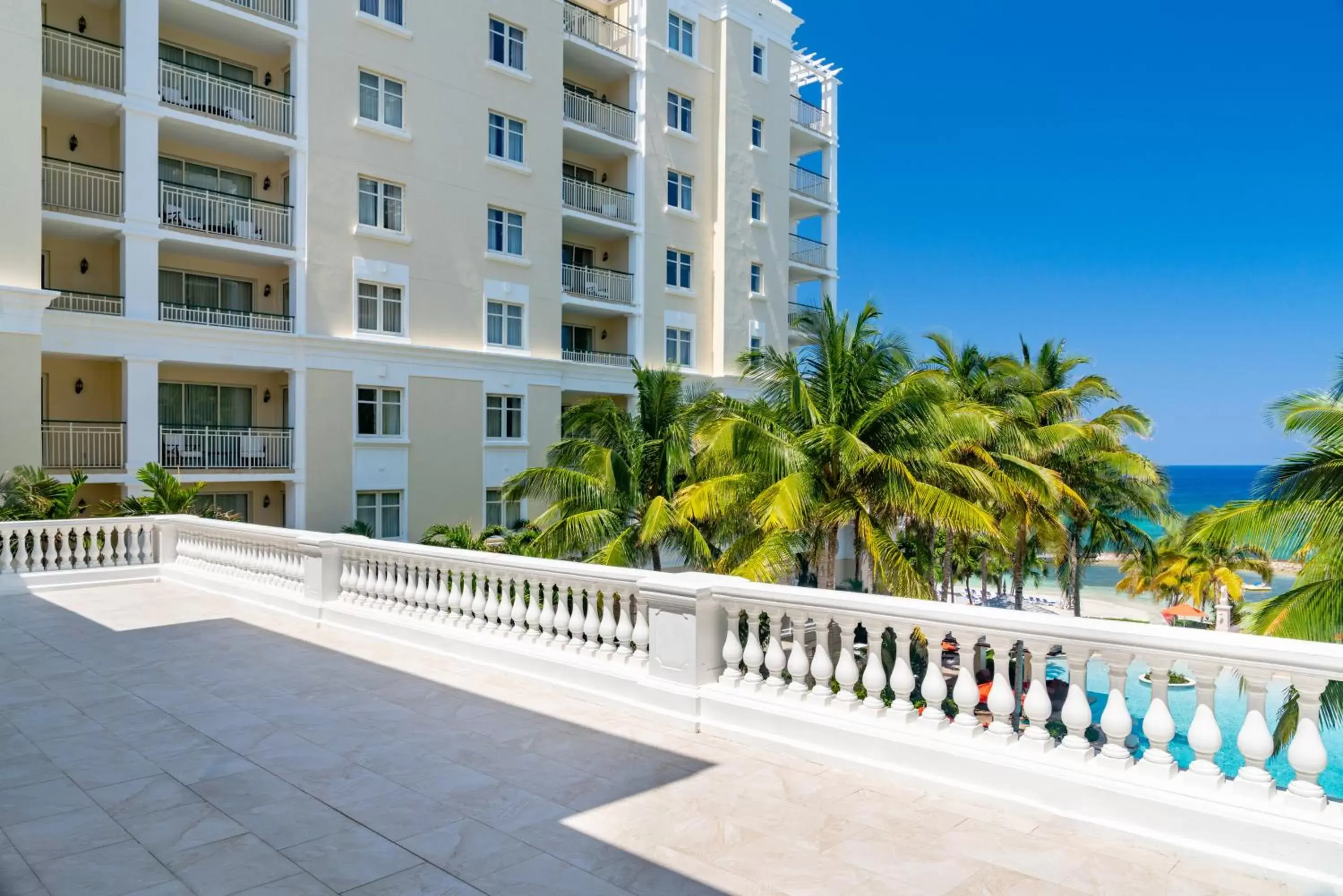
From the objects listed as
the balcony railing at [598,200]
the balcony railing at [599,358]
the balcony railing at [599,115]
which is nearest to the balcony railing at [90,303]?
the balcony railing at [599,358]

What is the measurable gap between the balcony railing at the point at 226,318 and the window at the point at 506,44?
10.4 m

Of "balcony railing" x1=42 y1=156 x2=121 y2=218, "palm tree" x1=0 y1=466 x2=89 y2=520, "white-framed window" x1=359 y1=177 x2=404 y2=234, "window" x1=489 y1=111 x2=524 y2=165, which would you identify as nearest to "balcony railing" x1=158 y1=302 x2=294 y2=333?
"balcony railing" x1=42 y1=156 x2=121 y2=218

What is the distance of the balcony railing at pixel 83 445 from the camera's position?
19.4 meters

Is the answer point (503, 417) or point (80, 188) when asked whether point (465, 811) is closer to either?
point (80, 188)

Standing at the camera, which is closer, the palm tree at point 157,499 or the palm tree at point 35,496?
the palm tree at point 35,496

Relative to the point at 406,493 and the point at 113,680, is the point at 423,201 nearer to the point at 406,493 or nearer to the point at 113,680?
the point at 406,493

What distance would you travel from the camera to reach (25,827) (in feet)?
15.9

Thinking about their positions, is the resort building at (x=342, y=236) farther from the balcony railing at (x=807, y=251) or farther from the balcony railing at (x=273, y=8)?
the balcony railing at (x=807, y=251)

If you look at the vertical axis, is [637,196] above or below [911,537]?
above

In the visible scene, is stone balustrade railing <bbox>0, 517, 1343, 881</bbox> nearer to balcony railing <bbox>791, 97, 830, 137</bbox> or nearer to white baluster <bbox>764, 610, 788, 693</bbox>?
white baluster <bbox>764, 610, 788, 693</bbox>

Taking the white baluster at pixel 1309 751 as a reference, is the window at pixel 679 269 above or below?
above

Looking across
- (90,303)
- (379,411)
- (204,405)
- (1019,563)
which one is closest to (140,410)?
(204,405)

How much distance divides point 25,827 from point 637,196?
28111mm

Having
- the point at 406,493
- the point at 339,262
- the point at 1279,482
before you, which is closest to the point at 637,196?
the point at 339,262
